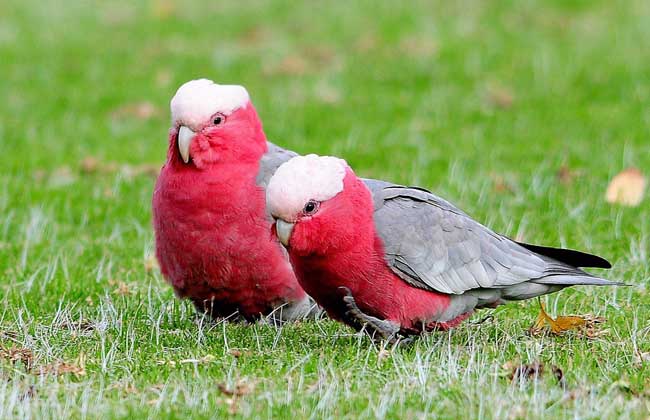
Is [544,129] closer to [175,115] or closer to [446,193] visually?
[446,193]

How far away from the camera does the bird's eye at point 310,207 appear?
4590mm

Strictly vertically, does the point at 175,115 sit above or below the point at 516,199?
above

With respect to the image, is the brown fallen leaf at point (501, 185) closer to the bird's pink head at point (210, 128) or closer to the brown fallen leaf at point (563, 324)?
the brown fallen leaf at point (563, 324)

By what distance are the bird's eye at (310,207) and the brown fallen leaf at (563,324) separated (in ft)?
3.84

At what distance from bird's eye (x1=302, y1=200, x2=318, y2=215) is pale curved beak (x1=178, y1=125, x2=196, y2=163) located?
0.72 m

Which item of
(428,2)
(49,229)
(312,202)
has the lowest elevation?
(49,229)

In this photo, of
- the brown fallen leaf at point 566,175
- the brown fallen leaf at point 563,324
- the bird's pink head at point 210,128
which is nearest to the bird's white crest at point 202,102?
the bird's pink head at point 210,128

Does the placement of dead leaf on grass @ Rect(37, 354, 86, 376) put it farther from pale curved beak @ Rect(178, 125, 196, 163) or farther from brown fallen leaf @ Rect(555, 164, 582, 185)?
brown fallen leaf @ Rect(555, 164, 582, 185)

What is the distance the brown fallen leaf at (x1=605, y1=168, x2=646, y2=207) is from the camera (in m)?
7.31

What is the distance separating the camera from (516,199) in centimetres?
752

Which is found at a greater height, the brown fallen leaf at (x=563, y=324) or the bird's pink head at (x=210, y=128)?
the bird's pink head at (x=210, y=128)

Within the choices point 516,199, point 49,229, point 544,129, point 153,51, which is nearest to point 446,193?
point 516,199

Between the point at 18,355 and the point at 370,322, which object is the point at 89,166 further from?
the point at 370,322

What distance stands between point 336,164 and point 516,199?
303cm
